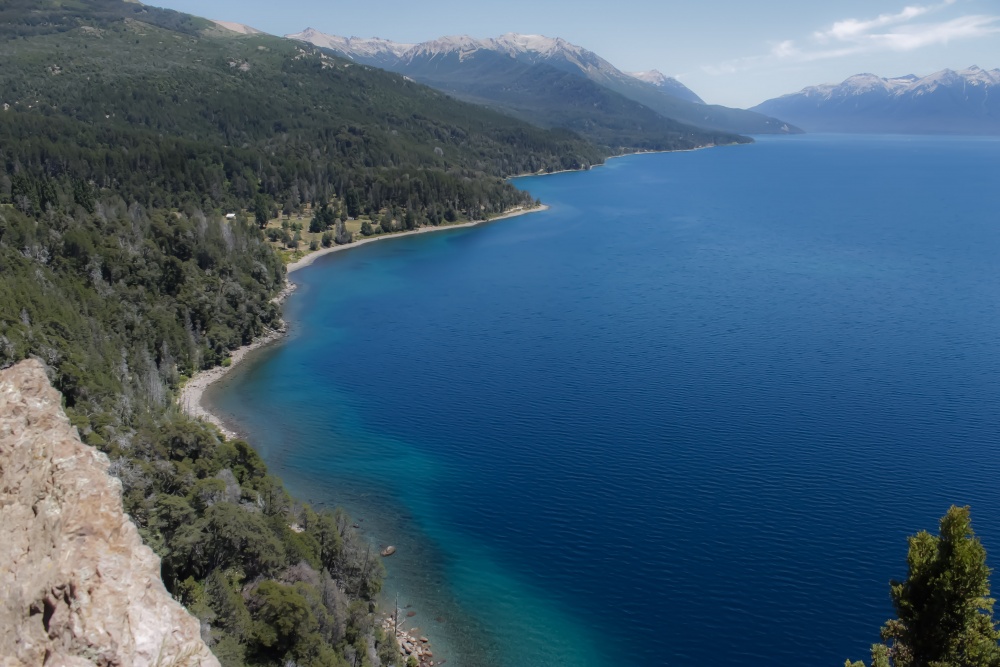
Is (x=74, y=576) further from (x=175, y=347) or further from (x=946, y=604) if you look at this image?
(x=175, y=347)

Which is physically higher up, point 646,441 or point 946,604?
point 946,604

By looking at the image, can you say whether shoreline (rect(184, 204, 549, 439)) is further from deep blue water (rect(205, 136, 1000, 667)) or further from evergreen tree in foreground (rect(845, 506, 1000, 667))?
evergreen tree in foreground (rect(845, 506, 1000, 667))

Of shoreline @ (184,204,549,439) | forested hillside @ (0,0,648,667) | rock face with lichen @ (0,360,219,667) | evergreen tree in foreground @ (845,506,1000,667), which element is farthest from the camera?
shoreline @ (184,204,549,439)

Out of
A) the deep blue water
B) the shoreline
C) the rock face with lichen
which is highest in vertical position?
the rock face with lichen

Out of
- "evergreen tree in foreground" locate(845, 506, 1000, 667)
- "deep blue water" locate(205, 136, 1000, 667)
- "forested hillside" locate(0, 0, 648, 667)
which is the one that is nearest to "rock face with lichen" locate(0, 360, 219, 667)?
"forested hillside" locate(0, 0, 648, 667)

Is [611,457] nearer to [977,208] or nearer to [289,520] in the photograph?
[289,520]

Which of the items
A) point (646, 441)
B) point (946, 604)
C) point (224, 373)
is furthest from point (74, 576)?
point (224, 373)
